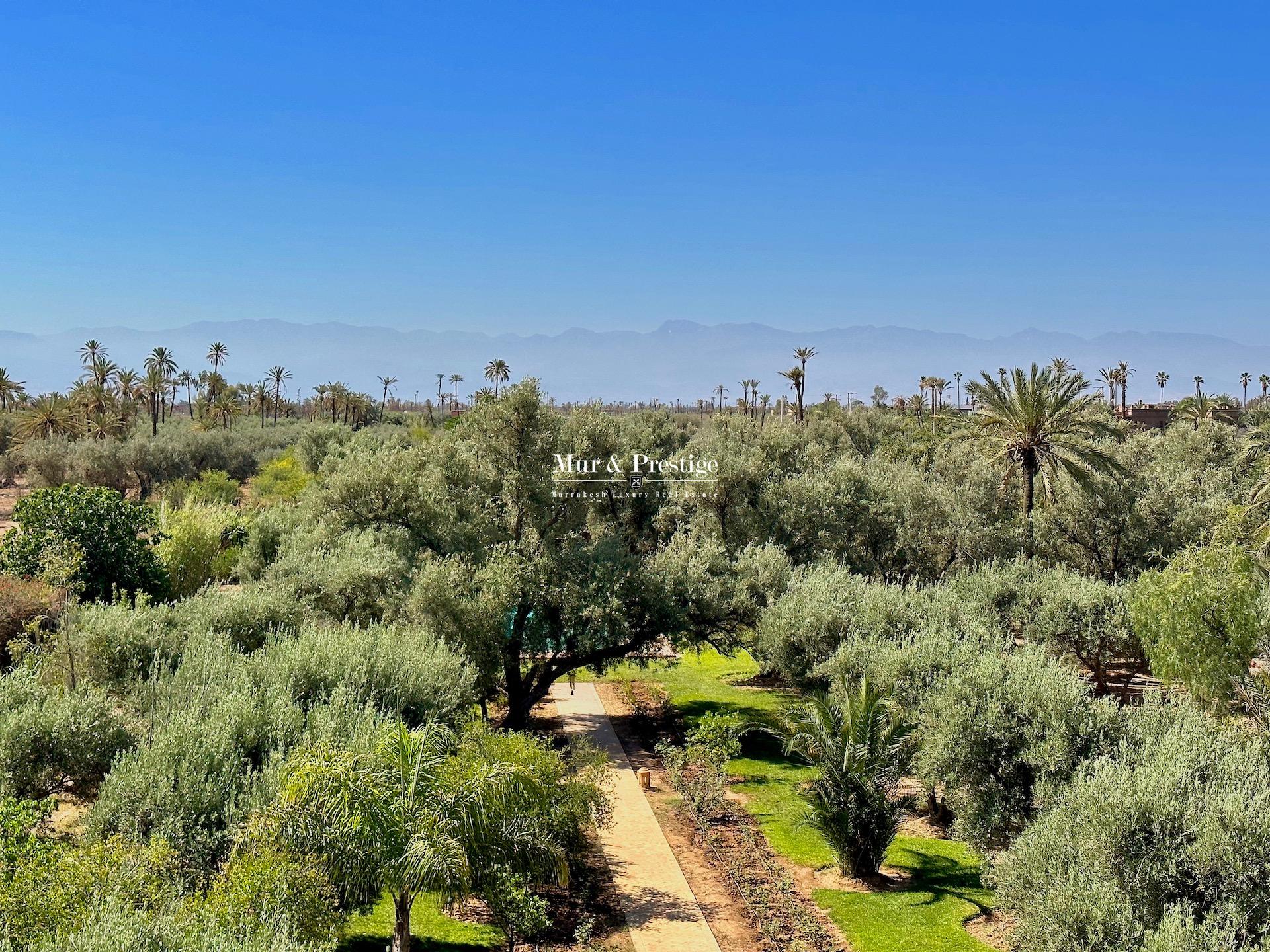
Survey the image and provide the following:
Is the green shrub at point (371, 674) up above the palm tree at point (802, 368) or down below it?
below

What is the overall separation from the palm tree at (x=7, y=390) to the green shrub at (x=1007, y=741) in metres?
93.1

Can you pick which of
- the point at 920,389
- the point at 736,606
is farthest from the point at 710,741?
the point at 920,389

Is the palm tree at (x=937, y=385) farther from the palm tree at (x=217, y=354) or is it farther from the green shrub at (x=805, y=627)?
the palm tree at (x=217, y=354)

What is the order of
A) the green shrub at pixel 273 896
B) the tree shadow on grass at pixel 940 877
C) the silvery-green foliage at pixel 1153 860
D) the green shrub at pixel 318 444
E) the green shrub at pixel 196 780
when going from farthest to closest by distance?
1. the green shrub at pixel 318 444
2. the tree shadow on grass at pixel 940 877
3. the green shrub at pixel 196 780
4. the silvery-green foliage at pixel 1153 860
5. the green shrub at pixel 273 896

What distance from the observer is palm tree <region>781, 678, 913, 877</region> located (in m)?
17.8

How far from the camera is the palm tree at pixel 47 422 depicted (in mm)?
75500

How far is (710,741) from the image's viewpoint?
73.7 feet

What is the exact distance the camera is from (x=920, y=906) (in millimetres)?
16594

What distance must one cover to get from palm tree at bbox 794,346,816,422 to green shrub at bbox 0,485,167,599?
5336 centimetres

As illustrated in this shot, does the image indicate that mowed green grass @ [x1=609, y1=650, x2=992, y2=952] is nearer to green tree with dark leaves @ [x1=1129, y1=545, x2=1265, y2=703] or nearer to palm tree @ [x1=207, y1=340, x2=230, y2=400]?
green tree with dark leaves @ [x1=1129, y1=545, x2=1265, y2=703]

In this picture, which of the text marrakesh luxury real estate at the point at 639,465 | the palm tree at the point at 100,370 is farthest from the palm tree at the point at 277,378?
the text marrakesh luxury real estate at the point at 639,465

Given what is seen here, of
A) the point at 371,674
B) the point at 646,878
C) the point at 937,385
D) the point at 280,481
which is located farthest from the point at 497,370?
the point at 646,878

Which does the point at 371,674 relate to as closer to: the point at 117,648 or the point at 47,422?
the point at 117,648

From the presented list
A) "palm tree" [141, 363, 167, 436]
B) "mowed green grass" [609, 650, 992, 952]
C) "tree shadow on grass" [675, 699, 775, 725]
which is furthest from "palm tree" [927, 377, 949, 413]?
"mowed green grass" [609, 650, 992, 952]
